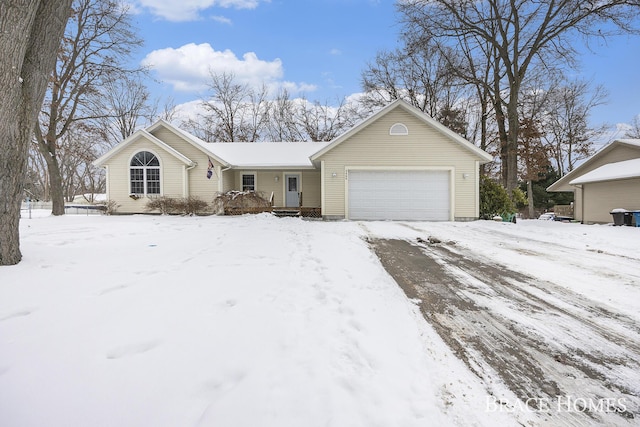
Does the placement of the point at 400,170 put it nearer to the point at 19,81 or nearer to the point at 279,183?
the point at 279,183

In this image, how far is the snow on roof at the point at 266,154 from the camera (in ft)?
54.2

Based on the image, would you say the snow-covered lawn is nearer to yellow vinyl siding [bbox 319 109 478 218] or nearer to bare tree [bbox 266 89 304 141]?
yellow vinyl siding [bbox 319 109 478 218]

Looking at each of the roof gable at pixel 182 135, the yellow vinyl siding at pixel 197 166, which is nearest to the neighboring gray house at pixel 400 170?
the roof gable at pixel 182 135

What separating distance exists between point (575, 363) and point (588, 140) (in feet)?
111

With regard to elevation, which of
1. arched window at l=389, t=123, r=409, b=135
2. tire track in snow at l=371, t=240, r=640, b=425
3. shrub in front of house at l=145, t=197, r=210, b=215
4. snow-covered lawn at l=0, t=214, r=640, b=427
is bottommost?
tire track in snow at l=371, t=240, r=640, b=425

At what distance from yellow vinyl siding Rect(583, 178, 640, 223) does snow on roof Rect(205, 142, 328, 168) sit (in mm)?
14695

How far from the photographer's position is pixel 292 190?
1752 cm

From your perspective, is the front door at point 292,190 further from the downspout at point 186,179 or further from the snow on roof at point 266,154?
the downspout at point 186,179

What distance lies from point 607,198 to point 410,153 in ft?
37.0

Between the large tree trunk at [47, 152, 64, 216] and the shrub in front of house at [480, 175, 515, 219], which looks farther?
the large tree trunk at [47, 152, 64, 216]

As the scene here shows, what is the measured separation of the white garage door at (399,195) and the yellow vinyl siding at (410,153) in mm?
394

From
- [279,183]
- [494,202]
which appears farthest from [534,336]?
[279,183]

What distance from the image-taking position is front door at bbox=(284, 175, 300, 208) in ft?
57.2

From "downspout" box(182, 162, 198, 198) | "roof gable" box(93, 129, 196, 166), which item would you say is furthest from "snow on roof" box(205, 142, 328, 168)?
"roof gable" box(93, 129, 196, 166)
